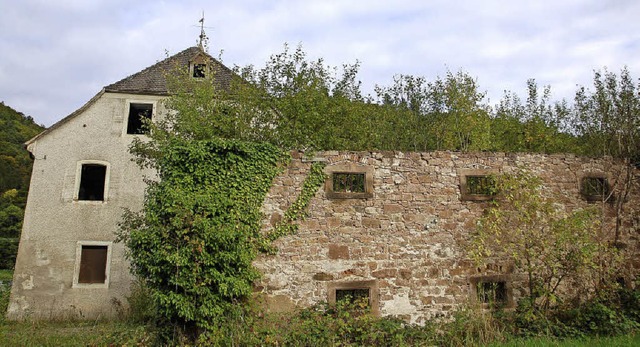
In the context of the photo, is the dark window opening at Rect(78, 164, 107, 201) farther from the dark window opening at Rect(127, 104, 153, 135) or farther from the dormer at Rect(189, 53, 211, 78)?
the dormer at Rect(189, 53, 211, 78)

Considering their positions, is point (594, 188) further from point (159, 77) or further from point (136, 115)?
point (136, 115)

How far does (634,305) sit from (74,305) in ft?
47.4

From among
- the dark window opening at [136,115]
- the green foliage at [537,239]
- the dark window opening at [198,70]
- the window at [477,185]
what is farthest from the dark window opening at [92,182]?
the green foliage at [537,239]

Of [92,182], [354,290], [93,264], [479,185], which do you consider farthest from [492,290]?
[92,182]

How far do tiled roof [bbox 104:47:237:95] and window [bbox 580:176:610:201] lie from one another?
10662 mm

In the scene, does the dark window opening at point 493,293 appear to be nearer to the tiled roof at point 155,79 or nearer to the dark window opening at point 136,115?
the tiled roof at point 155,79

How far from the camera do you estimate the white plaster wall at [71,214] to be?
1325 cm

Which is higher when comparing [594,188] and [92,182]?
[92,182]

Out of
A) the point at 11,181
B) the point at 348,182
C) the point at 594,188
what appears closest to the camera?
the point at 348,182

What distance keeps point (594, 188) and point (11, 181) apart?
3542cm

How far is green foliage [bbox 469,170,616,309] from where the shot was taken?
8844 millimetres

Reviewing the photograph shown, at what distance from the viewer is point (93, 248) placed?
45.3 ft

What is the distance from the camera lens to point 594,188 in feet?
33.5

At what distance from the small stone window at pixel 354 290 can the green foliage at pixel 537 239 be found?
2160 millimetres
